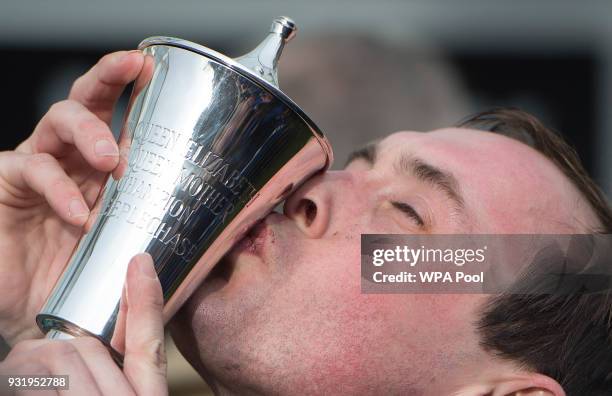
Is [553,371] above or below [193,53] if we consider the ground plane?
below

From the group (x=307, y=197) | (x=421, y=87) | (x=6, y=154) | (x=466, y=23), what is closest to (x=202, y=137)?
(x=307, y=197)

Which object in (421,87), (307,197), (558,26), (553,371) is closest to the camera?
(307,197)

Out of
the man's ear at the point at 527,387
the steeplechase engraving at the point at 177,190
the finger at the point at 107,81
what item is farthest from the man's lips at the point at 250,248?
the man's ear at the point at 527,387

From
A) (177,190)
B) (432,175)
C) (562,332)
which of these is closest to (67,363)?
(177,190)

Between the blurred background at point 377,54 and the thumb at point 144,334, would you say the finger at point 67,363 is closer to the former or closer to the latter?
the thumb at point 144,334

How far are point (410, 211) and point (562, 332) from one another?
0.42m

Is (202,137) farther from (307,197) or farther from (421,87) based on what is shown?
(421,87)

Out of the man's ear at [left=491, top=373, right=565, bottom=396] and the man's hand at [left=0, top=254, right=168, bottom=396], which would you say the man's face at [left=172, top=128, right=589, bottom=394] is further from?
the man's hand at [left=0, top=254, right=168, bottom=396]

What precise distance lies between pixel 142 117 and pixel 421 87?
204 cm

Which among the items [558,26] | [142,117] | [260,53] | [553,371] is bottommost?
[553,371]

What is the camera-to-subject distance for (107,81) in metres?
1.64

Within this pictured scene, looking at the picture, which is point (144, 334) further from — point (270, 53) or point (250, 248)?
point (270, 53)

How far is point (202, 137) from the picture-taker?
1.33 meters

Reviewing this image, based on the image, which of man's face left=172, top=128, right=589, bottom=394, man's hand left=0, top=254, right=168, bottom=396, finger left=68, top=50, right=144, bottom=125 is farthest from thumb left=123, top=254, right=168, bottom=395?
finger left=68, top=50, right=144, bottom=125
